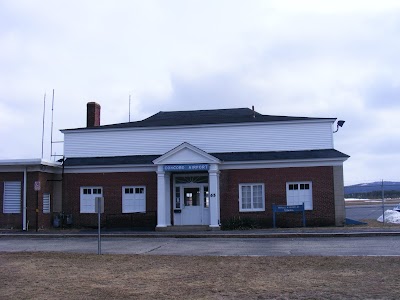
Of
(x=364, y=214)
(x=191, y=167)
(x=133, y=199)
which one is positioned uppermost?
(x=191, y=167)

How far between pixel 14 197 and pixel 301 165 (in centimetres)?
1496

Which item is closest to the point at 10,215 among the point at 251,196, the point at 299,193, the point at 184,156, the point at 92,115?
the point at 92,115

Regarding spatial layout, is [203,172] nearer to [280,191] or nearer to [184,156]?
[184,156]

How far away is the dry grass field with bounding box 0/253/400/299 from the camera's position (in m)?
9.44

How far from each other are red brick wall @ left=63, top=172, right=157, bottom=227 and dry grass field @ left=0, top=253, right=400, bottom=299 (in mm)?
12328

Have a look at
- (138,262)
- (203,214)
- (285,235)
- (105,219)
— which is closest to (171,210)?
(203,214)

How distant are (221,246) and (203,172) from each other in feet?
29.5

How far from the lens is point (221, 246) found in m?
18.3

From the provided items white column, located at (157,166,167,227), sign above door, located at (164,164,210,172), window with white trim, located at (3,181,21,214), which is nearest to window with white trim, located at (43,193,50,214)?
window with white trim, located at (3,181,21,214)

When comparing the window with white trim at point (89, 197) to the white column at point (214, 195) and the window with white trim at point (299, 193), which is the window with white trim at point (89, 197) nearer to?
the white column at point (214, 195)

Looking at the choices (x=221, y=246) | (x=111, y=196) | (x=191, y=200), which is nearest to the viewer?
(x=221, y=246)

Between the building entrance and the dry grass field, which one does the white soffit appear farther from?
the dry grass field

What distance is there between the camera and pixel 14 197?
87.6 feet

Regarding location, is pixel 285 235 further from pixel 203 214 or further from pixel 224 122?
pixel 224 122
